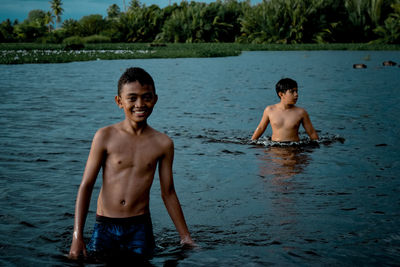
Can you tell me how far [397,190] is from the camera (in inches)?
217

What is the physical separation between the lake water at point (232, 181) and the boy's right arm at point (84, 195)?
17.7 inches

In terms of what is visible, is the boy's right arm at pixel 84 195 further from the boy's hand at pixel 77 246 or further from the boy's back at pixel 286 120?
the boy's back at pixel 286 120

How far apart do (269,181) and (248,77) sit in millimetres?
14137

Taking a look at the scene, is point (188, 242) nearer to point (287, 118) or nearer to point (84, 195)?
point (84, 195)

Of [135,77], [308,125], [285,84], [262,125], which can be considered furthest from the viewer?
[262,125]

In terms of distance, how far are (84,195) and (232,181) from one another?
9.52 feet

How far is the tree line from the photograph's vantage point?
46.4 meters

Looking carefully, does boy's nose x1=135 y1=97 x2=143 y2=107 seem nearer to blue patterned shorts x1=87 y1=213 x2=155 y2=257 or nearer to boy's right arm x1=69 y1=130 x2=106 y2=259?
boy's right arm x1=69 y1=130 x2=106 y2=259

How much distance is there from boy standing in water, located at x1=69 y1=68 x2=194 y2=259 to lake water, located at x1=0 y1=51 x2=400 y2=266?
32 cm

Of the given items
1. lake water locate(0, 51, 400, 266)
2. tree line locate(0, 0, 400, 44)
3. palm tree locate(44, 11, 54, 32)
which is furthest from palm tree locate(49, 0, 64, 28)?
lake water locate(0, 51, 400, 266)

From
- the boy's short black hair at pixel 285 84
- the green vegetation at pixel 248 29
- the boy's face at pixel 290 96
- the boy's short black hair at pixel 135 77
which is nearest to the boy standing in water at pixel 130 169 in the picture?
the boy's short black hair at pixel 135 77

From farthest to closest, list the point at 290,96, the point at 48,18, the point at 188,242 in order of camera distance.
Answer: the point at 48,18, the point at 290,96, the point at 188,242

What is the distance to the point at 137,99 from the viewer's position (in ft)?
11.2

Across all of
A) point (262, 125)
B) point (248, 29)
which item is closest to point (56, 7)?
point (248, 29)
